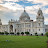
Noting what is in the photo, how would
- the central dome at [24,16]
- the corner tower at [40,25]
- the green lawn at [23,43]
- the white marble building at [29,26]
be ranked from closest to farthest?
1. the green lawn at [23,43]
2. the corner tower at [40,25]
3. the white marble building at [29,26]
4. the central dome at [24,16]

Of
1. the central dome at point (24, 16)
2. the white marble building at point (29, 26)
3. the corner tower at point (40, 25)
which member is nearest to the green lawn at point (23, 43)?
the corner tower at point (40, 25)

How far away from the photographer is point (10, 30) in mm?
70062

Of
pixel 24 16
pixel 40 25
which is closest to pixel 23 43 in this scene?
pixel 40 25

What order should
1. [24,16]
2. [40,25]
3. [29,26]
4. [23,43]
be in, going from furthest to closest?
[24,16] → [29,26] → [40,25] → [23,43]

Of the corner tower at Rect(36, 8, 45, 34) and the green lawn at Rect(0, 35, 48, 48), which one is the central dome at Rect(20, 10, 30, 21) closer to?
the corner tower at Rect(36, 8, 45, 34)

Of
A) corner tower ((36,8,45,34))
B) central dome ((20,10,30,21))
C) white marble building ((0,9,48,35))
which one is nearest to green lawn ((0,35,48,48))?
corner tower ((36,8,45,34))

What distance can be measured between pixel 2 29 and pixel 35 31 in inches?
868

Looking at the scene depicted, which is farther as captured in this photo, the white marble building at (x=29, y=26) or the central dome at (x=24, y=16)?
the central dome at (x=24, y=16)

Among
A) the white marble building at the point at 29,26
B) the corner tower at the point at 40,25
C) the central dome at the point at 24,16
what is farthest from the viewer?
the central dome at the point at 24,16

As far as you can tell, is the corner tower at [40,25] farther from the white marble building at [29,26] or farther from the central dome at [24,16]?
the central dome at [24,16]

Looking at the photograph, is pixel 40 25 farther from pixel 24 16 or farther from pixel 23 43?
pixel 23 43

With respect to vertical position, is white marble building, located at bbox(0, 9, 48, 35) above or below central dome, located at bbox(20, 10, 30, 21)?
below

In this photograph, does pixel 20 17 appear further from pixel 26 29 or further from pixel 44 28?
pixel 44 28

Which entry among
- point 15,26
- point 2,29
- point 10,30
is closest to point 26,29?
point 15,26
